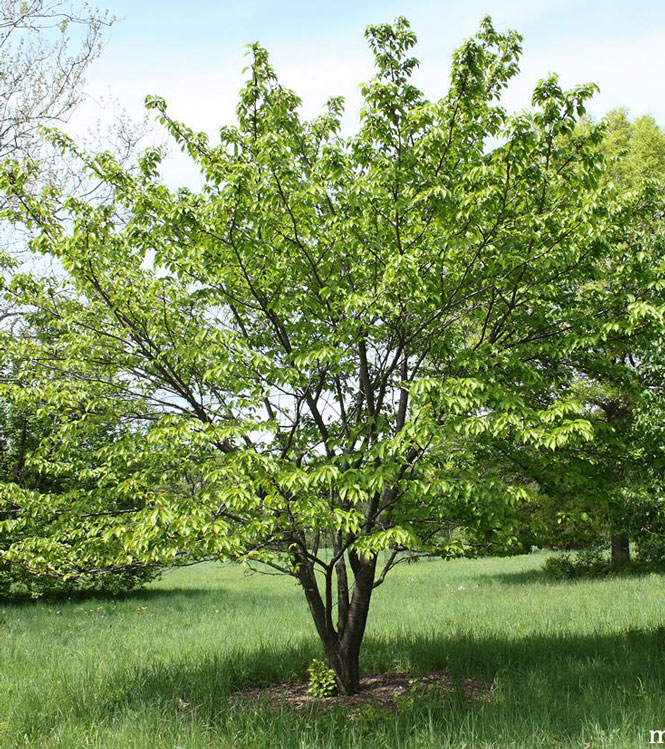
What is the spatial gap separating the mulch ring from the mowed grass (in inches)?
8.3

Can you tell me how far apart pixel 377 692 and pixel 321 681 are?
739mm

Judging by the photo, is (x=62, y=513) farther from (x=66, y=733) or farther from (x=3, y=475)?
(x=3, y=475)

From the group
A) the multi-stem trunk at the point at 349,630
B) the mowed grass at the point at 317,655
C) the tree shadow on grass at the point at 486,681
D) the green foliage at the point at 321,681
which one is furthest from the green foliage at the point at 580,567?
the green foliage at the point at 321,681

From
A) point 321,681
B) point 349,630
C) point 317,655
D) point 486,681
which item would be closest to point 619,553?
point 486,681

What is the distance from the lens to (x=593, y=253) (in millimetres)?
5793

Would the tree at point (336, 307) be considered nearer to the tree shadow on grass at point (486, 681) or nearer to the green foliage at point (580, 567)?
the tree shadow on grass at point (486, 681)

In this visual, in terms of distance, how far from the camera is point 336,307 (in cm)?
584

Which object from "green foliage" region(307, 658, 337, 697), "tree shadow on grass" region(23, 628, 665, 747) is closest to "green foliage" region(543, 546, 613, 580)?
"tree shadow on grass" region(23, 628, 665, 747)

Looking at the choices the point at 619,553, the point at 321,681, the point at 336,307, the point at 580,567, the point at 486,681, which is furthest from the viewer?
the point at 580,567

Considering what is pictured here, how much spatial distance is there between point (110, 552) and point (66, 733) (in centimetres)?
164

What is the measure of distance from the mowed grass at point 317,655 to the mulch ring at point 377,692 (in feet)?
0.69

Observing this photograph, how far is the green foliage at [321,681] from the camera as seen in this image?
659cm

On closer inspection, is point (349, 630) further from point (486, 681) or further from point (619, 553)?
point (619, 553)

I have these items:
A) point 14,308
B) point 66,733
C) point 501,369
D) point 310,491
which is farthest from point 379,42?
point 14,308
